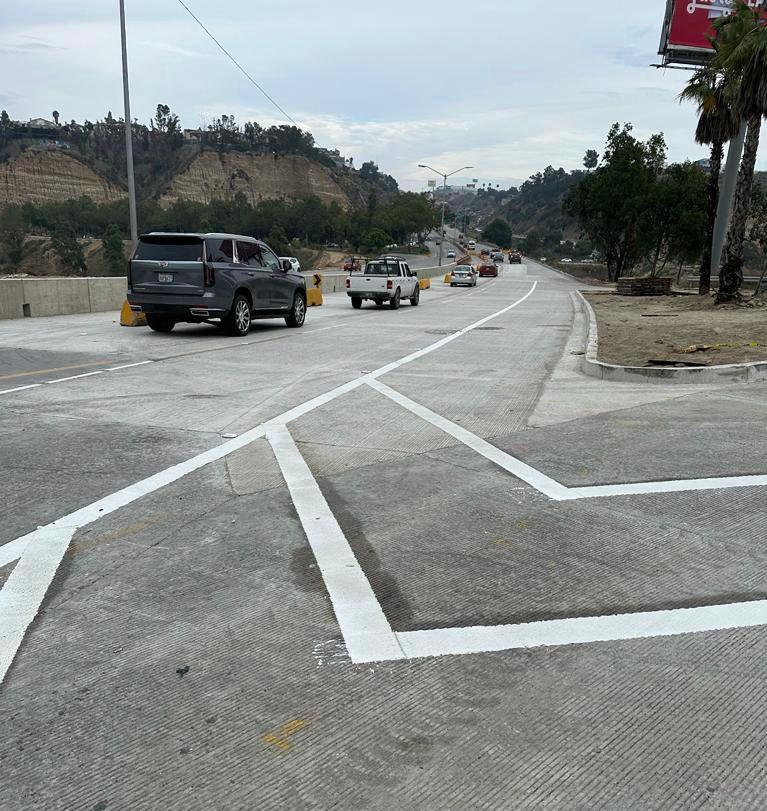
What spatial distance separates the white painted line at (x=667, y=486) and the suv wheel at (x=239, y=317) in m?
11.2

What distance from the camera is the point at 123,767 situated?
246 cm

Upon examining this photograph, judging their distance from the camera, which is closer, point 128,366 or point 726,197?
point 128,366

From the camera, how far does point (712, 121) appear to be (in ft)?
105

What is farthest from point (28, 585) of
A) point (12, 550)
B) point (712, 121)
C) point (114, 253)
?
point (114, 253)

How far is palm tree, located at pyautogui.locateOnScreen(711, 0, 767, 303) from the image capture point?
23.6 metres

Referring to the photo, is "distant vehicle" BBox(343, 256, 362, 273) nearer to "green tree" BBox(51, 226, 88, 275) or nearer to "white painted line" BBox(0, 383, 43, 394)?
"white painted line" BBox(0, 383, 43, 394)

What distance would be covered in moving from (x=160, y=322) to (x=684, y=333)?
39.7 ft

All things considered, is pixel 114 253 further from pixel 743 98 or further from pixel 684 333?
pixel 684 333

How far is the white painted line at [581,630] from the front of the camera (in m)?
3.22

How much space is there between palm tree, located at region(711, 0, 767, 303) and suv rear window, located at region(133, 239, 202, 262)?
1930 centimetres

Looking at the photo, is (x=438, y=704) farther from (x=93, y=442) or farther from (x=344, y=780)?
(x=93, y=442)

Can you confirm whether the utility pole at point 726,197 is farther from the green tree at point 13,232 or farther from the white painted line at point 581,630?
the green tree at point 13,232

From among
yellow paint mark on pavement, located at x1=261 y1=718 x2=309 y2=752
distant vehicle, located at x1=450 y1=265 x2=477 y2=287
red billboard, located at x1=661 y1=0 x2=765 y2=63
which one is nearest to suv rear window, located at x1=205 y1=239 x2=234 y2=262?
yellow paint mark on pavement, located at x1=261 y1=718 x2=309 y2=752

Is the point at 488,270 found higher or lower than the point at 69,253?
higher
